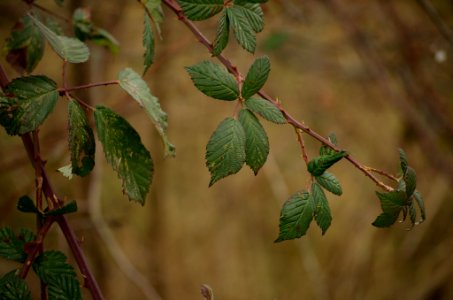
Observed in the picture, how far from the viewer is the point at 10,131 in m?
0.60

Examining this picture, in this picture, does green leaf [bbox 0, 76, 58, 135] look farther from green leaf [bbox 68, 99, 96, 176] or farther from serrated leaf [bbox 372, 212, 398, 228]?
serrated leaf [bbox 372, 212, 398, 228]

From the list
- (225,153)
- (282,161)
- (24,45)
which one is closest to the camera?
(225,153)

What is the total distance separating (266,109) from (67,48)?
31 centimetres

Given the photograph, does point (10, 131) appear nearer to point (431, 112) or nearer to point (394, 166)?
point (431, 112)

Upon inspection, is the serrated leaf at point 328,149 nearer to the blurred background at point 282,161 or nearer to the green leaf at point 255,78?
the green leaf at point 255,78

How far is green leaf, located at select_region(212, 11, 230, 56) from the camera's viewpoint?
61 centimetres

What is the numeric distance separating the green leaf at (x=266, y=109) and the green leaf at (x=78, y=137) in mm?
212

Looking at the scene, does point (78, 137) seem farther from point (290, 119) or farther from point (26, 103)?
point (290, 119)

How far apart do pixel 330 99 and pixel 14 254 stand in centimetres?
284

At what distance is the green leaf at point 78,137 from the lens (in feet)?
2.02

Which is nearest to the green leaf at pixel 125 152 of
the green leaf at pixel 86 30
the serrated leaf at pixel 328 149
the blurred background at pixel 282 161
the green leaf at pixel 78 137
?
the green leaf at pixel 78 137

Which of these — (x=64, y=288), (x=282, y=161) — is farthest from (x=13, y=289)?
(x=282, y=161)

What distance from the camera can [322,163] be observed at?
0.61 meters

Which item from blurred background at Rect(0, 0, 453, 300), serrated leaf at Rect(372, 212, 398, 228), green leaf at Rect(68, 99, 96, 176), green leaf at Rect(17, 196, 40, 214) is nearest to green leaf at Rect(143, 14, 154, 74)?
green leaf at Rect(68, 99, 96, 176)
